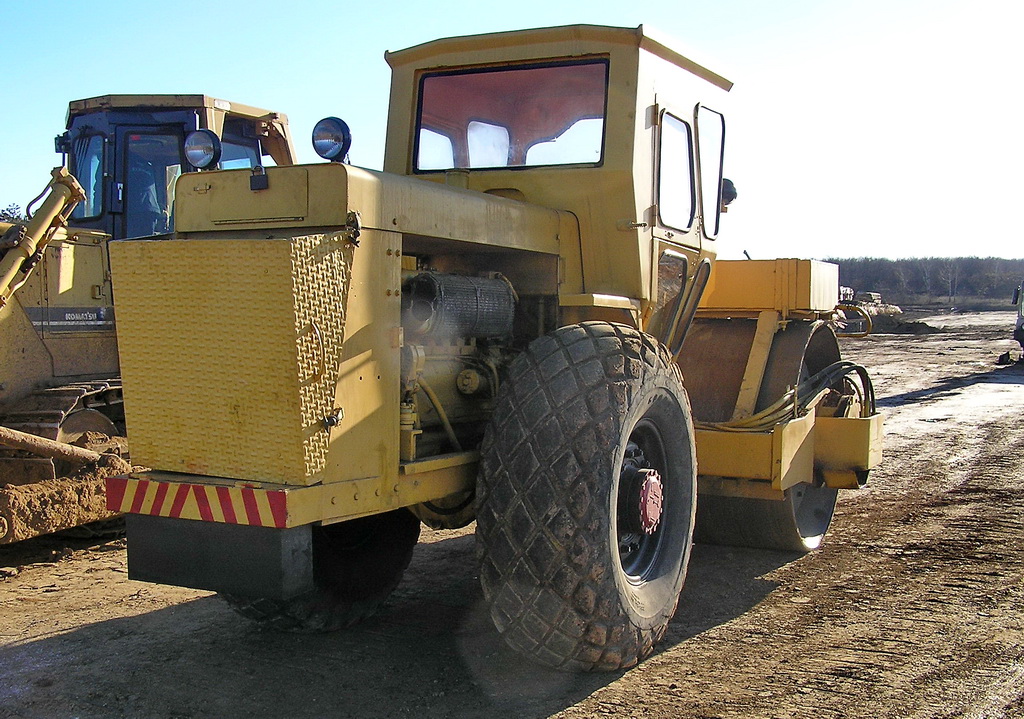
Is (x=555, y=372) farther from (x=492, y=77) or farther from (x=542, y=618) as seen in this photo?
(x=492, y=77)

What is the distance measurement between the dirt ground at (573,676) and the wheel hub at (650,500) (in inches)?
24.2

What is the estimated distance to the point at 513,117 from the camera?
18.3ft

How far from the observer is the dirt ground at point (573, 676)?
13.7 ft

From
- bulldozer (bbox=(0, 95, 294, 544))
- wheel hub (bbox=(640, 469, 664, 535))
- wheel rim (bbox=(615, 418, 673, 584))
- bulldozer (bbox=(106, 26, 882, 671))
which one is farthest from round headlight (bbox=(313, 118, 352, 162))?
wheel hub (bbox=(640, 469, 664, 535))

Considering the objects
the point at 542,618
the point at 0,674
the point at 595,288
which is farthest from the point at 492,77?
the point at 0,674

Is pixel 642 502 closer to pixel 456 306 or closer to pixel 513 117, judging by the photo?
pixel 456 306

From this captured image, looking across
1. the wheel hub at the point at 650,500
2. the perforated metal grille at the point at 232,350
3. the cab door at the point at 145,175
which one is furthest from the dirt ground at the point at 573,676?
the cab door at the point at 145,175

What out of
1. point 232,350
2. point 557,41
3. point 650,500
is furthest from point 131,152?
point 650,500

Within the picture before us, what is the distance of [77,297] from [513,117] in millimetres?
3904

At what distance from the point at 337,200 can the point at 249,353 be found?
642mm

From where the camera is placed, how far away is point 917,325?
108ft

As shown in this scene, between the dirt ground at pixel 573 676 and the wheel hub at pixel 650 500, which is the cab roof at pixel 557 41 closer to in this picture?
the wheel hub at pixel 650 500

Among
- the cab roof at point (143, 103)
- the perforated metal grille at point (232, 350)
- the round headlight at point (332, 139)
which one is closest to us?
the perforated metal grille at point (232, 350)

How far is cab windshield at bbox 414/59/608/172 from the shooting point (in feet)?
17.5
